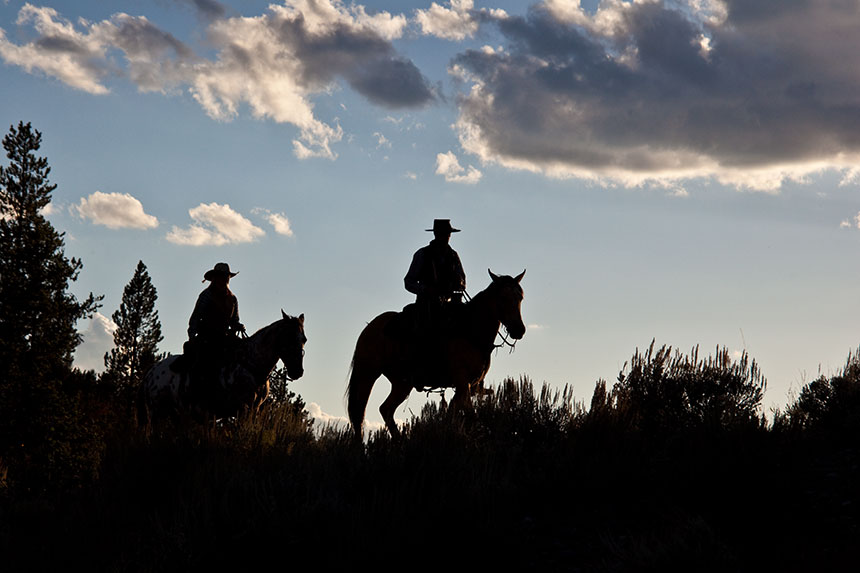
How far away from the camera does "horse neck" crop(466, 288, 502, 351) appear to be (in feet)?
41.3

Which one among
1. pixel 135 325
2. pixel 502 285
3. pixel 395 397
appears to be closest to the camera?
pixel 502 285

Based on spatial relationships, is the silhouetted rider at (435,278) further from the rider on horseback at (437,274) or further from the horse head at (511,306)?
the horse head at (511,306)

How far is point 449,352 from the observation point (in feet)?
42.2

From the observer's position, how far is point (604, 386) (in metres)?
Answer: 10.8

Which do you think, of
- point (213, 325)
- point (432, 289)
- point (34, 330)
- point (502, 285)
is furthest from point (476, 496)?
point (34, 330)

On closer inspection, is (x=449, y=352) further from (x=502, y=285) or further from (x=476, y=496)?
(x=476, y=496)

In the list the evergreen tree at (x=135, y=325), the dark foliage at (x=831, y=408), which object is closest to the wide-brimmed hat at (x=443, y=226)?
the dark foliage at (x=831, y=408)

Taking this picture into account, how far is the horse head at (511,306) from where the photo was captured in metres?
12.1

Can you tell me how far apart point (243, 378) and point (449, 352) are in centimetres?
307

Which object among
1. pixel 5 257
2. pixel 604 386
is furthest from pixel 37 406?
pixel 604 386

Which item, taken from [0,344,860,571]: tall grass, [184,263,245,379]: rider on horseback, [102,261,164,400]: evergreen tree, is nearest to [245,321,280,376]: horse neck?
[184,263,245,379]: rider on horseback

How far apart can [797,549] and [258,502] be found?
454 centimetres

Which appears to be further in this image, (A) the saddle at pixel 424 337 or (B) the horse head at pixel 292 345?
(A) the saddle at pixel 424 337

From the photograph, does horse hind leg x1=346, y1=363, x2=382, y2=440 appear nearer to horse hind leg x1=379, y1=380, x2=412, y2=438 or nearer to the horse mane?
horse hind leg x1=379, y1=380, x2=412, y2=438
